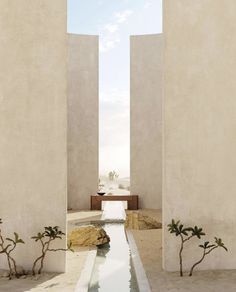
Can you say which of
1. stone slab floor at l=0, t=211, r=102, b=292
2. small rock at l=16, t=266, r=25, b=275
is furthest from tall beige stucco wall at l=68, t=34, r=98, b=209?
small rock at l=16, t=266, r=25, b=275

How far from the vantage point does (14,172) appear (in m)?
9.35

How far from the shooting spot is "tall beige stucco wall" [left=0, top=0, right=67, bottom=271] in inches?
365

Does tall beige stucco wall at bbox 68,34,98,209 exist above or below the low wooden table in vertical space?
above

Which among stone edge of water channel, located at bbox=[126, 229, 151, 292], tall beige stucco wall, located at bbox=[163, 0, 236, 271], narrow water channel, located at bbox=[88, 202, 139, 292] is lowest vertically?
narrow water channel, located at bbox=[88, 202, 139, 292]

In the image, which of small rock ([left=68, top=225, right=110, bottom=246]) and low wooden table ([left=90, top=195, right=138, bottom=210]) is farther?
low wooden table ([left=90, top=195, right=138, bottom=210])

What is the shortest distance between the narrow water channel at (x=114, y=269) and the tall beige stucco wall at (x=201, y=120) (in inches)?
45.1

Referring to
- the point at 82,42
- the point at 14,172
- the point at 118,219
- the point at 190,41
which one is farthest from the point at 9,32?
the point at 82,42

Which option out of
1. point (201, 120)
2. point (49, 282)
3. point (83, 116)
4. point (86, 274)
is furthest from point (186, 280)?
point (83, 116)

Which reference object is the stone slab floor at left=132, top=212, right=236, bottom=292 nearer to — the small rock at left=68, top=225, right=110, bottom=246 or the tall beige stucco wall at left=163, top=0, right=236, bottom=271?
the tall beige stucco wall at left=163, top=0, right=236, bottom=271

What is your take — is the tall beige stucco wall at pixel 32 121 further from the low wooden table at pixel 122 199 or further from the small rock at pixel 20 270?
the low wooden table at pixel 122 199

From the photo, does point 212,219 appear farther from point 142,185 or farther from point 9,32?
point 142,185

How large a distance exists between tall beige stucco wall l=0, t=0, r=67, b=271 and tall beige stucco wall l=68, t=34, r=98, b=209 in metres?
14.0

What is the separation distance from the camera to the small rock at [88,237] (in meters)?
12.5

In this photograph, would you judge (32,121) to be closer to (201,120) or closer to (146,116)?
(201,120)
